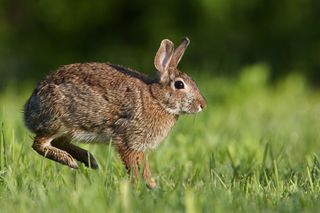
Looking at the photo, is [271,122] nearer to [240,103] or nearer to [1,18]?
[240,103]

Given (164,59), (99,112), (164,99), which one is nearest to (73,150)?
(99,112)

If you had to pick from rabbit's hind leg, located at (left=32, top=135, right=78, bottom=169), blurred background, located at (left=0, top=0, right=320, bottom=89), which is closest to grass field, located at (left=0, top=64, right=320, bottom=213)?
rabbit's hind leg, located at (left=32, top=135, right=78, bottom=169)

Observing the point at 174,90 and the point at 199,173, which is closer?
the point at 199,173

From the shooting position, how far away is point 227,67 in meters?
12.8

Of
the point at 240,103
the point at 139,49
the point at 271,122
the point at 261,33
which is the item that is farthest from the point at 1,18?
the point at 271,122

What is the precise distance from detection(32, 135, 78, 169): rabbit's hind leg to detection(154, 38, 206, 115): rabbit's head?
2.48 ft

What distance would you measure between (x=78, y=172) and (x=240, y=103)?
18.6ft

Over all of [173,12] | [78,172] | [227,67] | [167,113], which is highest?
[173,12]

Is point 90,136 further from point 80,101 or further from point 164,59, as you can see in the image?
point 164,59

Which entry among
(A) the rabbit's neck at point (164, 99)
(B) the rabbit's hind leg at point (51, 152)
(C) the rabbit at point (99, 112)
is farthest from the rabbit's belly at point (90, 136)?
(A) the rabbit's neck at point (164, 99)

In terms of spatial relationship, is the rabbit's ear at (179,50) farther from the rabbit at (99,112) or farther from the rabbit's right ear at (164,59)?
the rabbit at (99,112)

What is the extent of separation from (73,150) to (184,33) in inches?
316

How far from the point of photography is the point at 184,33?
1355cm

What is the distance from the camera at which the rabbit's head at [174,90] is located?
569 centimetres
